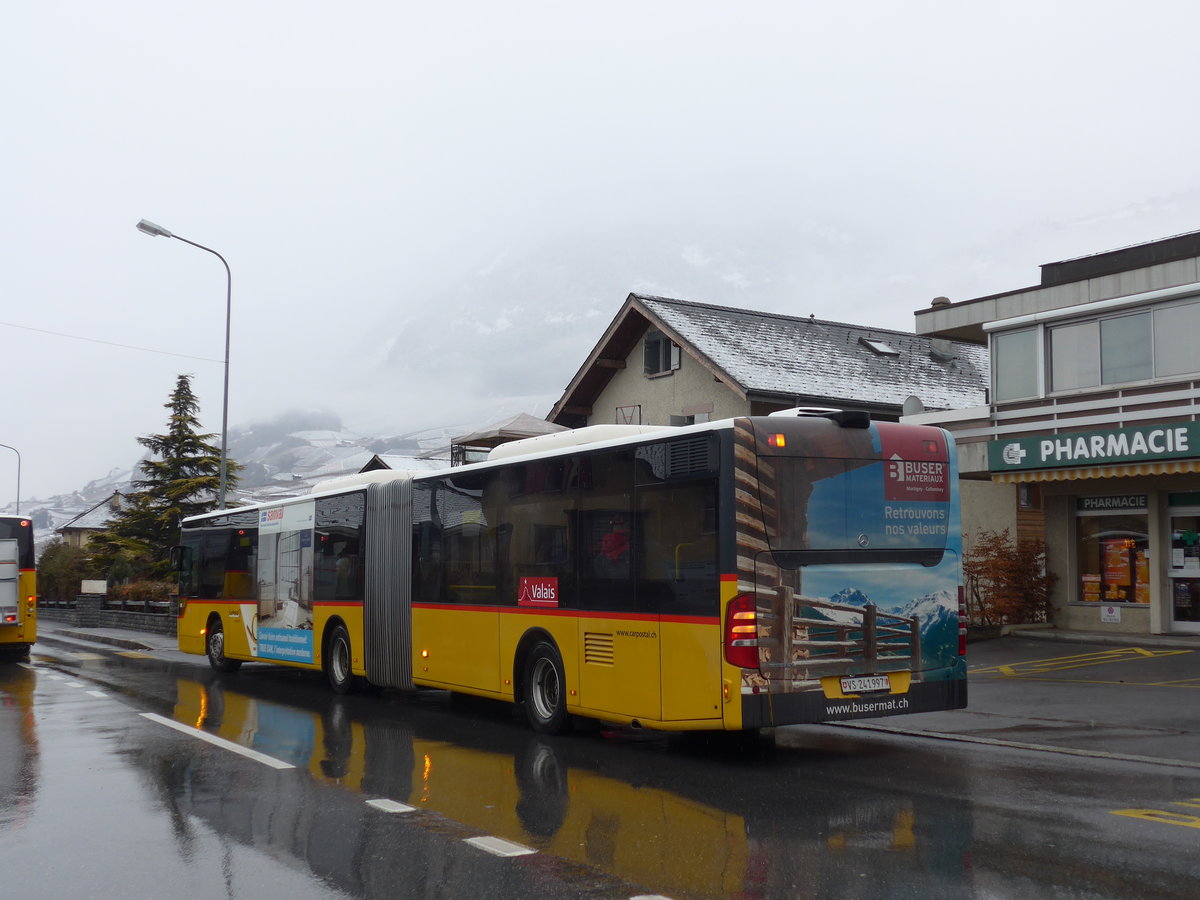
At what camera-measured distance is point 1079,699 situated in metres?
14.4

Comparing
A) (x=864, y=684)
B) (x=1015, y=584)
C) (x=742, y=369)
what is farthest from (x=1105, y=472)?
(x=864, y=684)

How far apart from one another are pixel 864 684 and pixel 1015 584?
536 inches

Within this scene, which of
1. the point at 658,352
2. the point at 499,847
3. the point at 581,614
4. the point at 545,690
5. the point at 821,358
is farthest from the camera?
the point at 658,352

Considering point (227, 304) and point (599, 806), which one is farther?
point (227, 304)

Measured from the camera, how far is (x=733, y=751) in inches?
442

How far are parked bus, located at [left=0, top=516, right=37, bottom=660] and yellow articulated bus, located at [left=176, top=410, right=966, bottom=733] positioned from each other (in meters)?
14.9

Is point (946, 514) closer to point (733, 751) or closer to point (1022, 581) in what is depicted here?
point (733, 751)

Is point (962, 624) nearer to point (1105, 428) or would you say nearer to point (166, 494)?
point (1105, 428)

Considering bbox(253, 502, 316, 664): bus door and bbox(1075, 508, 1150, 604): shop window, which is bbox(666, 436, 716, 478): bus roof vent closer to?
bbox(253, 502, 316, 664): bus door

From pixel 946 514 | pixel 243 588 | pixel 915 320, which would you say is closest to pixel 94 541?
pixel 243 588

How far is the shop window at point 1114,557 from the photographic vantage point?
21.6m

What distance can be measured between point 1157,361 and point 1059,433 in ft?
6.75

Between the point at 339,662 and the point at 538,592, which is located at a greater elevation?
the point at 538,592

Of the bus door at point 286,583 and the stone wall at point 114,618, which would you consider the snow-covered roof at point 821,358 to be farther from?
the stone wall at point 114,618
